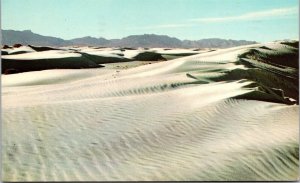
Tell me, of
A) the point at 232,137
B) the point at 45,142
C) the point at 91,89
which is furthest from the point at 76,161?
the point at 91,89

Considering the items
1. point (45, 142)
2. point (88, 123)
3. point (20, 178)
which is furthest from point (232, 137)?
point (20, 178)

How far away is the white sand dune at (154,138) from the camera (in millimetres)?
5438

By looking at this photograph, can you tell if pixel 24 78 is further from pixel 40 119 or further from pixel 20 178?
pixel 20 178

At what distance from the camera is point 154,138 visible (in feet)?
21.1

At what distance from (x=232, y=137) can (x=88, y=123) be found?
2.16 metres

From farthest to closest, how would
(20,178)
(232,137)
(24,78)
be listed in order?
(24,78), (232,137), (20,178)

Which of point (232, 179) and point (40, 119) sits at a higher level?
point (40, 119)

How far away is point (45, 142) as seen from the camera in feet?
20.1

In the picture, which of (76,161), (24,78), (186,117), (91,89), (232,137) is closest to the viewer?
(76,161)

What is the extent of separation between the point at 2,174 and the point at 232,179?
2666mm

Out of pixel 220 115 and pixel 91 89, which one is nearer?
pixel 220 115

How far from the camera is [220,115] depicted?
7.72 metres

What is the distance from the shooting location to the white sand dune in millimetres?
5438

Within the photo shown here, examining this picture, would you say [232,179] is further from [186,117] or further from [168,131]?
[186,117]
